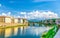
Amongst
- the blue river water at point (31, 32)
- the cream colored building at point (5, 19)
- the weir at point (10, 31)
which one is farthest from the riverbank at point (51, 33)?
the cream colored building at point (5, 19)

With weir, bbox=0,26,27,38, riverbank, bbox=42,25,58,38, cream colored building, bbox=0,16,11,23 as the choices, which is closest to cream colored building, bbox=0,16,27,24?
cream colored building, bbox=0,16,11,23

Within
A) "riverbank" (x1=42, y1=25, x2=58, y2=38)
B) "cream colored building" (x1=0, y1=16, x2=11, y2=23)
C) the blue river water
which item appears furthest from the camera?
"cream colored building" (x1=0, y1=16, x2=11, y2=23)

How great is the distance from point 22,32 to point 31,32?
0.65 ft

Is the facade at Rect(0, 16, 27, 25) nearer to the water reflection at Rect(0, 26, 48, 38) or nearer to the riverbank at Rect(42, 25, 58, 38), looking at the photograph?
the water reflection at Rect(0, 26, 48, 38)

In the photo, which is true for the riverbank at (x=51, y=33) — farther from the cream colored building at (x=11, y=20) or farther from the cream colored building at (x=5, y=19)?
the cream colored building at (x=5, y=19)

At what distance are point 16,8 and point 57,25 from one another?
99 centimetres

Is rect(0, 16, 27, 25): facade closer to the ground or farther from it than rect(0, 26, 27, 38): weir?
farther from it

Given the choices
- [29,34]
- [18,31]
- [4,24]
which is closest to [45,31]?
[29,34]

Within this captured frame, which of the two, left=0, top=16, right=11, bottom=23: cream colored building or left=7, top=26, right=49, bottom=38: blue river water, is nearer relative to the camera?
left=7, top=26, right=49, bottom=38: blue river water

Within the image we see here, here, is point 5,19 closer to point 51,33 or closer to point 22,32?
point 22,32

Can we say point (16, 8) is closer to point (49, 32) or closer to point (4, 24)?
point (4, 24)

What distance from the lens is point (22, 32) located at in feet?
12.6

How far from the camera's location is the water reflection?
12.4ft

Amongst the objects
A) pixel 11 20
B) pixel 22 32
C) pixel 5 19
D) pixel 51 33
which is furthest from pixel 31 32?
pixel 5 19
